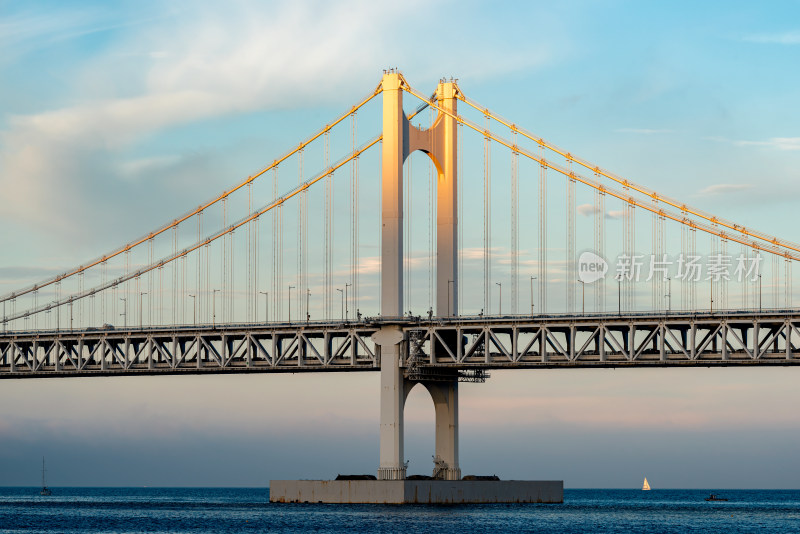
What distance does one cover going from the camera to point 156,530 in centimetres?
8488

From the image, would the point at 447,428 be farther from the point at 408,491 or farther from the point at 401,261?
the point at 401,261

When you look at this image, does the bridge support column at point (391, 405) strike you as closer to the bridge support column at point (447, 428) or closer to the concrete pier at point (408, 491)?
the concrete pier at point (408, 491)

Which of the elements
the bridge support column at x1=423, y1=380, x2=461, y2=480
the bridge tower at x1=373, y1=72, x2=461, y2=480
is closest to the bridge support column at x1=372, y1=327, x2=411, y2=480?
the bridge tower at x1=373, y1=72, x2=461, y2=480

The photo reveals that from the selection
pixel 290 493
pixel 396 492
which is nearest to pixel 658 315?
pixel 396 492

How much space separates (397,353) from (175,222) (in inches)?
952

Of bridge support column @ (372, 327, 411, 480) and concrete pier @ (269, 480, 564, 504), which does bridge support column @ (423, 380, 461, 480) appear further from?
bridge support column @ (372, 327, 411, 480)

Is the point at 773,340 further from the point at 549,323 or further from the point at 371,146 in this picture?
the point at 371,146

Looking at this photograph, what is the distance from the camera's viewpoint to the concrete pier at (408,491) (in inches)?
3617

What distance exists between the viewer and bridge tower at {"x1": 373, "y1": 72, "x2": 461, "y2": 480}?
92.4m

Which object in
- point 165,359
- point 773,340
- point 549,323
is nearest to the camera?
point 773,340

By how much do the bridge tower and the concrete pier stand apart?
45.1 inches

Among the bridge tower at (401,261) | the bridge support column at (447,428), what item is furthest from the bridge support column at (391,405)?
the bridge support column at (447,428)

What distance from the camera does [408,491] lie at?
91.9 meters

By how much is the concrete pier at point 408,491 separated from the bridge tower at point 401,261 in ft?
3.76
